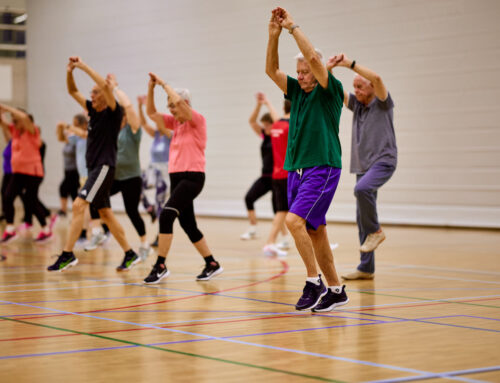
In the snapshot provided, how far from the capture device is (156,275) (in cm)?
695

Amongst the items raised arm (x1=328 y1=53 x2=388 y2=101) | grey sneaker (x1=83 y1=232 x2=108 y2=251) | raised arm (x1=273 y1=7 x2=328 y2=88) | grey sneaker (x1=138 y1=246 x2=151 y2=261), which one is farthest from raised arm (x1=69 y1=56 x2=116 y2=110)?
grey sneaker (x1=83 y1=232 x2=108 y2=251)

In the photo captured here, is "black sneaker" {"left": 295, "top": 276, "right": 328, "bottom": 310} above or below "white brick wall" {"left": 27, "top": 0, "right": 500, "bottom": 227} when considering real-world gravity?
below

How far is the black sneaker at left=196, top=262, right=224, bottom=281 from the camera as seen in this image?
7.23m

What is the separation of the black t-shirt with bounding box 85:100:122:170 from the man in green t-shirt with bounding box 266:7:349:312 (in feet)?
9.67

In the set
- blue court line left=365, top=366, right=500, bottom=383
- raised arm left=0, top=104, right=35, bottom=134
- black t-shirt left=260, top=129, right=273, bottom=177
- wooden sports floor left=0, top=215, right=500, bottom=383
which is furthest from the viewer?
black t-shirt left=260, top=129, right=273, bottom=177

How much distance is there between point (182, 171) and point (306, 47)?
2.50m

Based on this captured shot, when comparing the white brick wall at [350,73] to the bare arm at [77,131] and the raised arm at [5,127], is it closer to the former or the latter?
the raised arm at [5,127]

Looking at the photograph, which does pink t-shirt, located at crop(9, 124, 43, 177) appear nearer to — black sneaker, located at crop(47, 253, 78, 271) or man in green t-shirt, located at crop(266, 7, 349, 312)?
black sneaker, located at crop(47, 253, 78, 271)

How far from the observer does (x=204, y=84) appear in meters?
18.9

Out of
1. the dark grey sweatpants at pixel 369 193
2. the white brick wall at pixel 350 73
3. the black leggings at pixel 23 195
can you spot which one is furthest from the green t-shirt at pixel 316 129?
the white brick wall at pixel 350 73

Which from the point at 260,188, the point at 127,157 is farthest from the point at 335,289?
the point at 260,188

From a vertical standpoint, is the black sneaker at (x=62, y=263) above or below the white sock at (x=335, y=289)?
below

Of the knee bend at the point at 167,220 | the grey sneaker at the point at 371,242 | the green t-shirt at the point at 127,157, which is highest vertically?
the green t-shirt at the point at 127,157

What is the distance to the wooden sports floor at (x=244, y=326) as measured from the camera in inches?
140
